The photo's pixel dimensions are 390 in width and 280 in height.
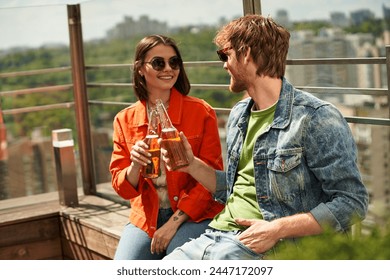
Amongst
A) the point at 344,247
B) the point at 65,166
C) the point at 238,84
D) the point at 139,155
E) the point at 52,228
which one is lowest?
the point at 52,228

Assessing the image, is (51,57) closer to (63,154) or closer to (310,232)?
(63,154)

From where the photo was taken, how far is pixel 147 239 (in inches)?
131

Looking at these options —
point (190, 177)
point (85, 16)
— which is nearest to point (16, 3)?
point (85, 16)

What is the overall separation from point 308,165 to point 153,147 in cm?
68

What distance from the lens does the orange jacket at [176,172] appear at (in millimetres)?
3291

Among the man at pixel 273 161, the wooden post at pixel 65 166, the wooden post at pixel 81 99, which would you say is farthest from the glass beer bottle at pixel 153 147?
the wooden post at pixel 81 99

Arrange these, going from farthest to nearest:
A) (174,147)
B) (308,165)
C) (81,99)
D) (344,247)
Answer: (81,99) → (174,147) → (308,165) → (344,247)

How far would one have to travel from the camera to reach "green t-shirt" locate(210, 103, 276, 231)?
2.77 metres

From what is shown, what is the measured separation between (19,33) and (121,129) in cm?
2758

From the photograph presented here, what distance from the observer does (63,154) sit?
5328mm

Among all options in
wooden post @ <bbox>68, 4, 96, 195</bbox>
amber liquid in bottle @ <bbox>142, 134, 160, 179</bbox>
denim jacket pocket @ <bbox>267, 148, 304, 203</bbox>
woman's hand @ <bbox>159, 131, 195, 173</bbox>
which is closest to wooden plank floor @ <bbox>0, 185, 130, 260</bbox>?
wooden post @ <bbox>68, 4, 96, 195</bbox>

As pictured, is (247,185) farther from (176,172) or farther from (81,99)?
(81,99)

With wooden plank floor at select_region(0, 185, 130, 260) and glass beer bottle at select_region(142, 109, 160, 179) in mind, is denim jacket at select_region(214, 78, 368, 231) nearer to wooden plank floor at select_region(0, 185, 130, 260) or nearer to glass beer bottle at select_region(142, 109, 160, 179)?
glass beer bottle at select_region(142, 109, 160, 179)

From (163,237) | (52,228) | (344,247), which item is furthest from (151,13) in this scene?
(344,247)
